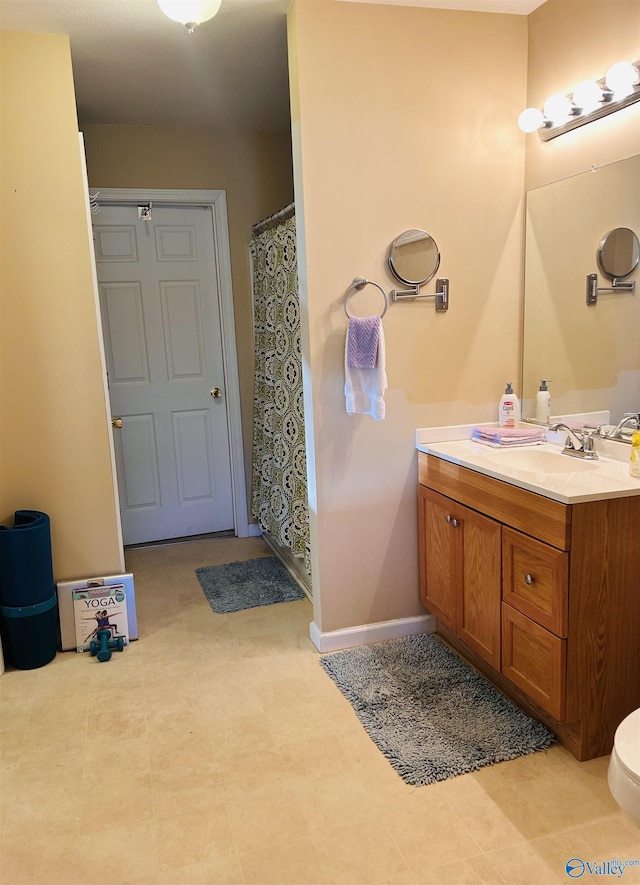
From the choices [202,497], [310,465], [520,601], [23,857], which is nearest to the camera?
[23,857]

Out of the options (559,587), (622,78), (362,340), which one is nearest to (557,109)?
(622,78)

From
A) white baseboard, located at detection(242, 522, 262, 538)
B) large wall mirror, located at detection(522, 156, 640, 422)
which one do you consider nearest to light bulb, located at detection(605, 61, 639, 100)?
large wall mirror, located at detection(522, 156, 640, 422)

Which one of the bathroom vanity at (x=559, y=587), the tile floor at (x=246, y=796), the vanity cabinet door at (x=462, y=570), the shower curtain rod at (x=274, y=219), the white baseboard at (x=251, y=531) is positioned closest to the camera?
the tile floor at (x=246, y=796)

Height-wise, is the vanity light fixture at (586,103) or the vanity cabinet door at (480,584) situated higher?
the vanity light fixture at (586,103)

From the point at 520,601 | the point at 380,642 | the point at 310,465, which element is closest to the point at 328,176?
the point at 310,465

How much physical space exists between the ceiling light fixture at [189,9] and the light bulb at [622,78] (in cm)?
125

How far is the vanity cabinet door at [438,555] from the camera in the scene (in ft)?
8.13

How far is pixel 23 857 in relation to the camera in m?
1.70

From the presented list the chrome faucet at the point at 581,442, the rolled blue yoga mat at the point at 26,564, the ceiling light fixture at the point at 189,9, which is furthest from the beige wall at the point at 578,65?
the rolled blue yoga mat at the point at 26,564

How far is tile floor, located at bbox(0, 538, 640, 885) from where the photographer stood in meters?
1.64

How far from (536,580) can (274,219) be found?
85.4 inches

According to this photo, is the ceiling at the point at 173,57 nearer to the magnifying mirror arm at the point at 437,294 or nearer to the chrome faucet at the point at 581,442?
the magnifying mirror arm at the point at 437,294

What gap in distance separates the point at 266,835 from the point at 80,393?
1.80 m

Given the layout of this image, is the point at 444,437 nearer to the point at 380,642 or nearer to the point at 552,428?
the point at 552,428
